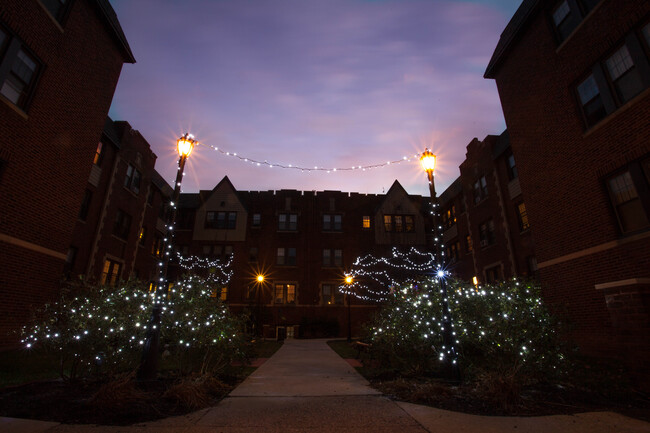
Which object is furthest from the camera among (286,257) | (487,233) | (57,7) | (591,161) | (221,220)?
(221,220)

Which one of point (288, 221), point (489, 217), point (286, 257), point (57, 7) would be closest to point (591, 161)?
point (489, 217)

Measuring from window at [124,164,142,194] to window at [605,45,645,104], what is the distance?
22654 mm

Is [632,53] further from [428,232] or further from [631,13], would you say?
[428,232]

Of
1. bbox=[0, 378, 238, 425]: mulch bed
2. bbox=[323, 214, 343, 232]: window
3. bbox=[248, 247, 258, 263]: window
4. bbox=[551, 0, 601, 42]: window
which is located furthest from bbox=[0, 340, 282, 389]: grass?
bbox=[323, 214, 343, 232]: window

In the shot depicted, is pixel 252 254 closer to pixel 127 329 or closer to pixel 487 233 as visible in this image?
pixel 487 233

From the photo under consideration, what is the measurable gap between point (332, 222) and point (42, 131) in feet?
76.1

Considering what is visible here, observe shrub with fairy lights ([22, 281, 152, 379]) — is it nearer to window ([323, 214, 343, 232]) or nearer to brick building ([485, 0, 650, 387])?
brick building ([485, 0, 650, 387])

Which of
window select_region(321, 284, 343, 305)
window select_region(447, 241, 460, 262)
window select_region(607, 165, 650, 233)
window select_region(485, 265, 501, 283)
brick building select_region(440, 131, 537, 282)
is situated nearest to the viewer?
window select_region(607, 165, 650, 233)

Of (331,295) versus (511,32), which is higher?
(511,32)

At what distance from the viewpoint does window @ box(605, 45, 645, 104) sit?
7984 millimetres

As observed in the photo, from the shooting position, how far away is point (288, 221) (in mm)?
30484

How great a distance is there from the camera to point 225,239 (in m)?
29.2

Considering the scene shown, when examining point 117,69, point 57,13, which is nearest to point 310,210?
point 117,69

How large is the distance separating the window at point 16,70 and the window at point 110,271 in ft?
32.9
